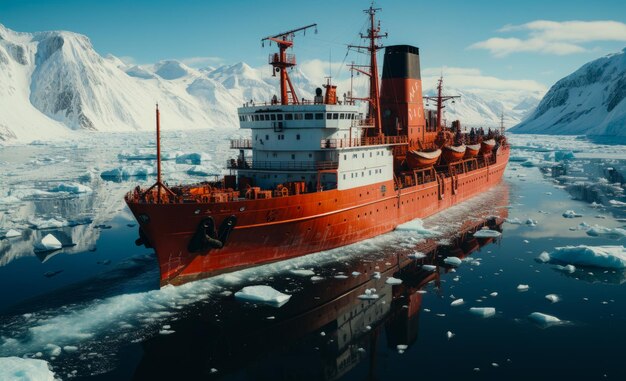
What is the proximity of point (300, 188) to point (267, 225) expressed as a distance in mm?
2533

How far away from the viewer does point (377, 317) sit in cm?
1681

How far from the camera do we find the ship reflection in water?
43.7ft

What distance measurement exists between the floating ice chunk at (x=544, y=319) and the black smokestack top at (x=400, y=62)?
20.1 meters

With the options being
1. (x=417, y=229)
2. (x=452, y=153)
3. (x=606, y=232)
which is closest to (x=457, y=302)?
(x=417, y=229)

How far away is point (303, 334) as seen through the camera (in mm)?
15305

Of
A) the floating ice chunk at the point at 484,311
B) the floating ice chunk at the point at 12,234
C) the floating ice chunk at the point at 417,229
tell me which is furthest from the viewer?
the floating ice chunk at the point at 417,229

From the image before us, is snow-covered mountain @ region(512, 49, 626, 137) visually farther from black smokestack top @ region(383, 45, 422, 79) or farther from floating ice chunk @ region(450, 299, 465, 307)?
floating ice chunk @ region(450, 299, 465, 307)

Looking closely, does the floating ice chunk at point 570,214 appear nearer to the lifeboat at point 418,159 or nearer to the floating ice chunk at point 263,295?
the lifeboat at point 418,159

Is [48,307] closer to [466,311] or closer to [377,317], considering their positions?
[377,317]

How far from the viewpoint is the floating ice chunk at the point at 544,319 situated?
52.2 ft

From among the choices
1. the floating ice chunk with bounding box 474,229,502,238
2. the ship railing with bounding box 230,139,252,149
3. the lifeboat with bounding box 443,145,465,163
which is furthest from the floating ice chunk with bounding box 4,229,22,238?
the lifeboat with bounding box 443,145,465,163

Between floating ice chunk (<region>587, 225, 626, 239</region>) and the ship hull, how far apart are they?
37.1 feet

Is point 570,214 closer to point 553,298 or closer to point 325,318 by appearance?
point 553,298

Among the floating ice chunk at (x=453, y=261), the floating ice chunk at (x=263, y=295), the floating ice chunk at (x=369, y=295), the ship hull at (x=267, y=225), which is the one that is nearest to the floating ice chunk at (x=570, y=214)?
the ship hull at (x=267, y=225)
